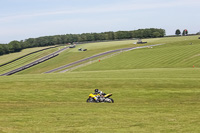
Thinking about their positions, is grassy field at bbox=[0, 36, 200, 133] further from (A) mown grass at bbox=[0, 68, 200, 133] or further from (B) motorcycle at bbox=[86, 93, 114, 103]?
(B) motorcycle at bbox=[86, 93, 114, 103]

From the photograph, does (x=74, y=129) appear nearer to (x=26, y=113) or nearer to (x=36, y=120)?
(x=36, y=120)

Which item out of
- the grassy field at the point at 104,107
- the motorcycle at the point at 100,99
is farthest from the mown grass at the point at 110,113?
the motorcycle at the point at 100,99

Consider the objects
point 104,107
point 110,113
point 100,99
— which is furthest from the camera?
point 100,99

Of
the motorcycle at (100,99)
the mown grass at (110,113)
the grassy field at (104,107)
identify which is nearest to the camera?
the mown grass at (110,113)

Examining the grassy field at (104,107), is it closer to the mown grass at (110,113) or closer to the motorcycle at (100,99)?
the mown grass at (110,113)

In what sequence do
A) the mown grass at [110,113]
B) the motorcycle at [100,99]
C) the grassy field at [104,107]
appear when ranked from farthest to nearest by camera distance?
the motorcycle at [100,99] < the grassy field at [104,107] < the mown grass at [110,113]

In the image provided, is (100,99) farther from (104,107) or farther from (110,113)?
(110,113)

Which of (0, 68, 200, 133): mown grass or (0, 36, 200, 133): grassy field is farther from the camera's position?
(0, 36, 200, 133): grassy field

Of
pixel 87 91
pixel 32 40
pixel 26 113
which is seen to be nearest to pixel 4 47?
pixel 32 40

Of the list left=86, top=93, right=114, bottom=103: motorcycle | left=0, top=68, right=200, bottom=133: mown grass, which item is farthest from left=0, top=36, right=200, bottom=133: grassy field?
left=86, top=93, right=114, bottom=103: motorcycle

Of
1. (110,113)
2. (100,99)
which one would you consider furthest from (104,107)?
(100,99)

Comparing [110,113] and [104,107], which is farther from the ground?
[110,113]

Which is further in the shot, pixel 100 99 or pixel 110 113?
pixel 100 99

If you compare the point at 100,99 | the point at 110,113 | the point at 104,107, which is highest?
the point at 110,113
